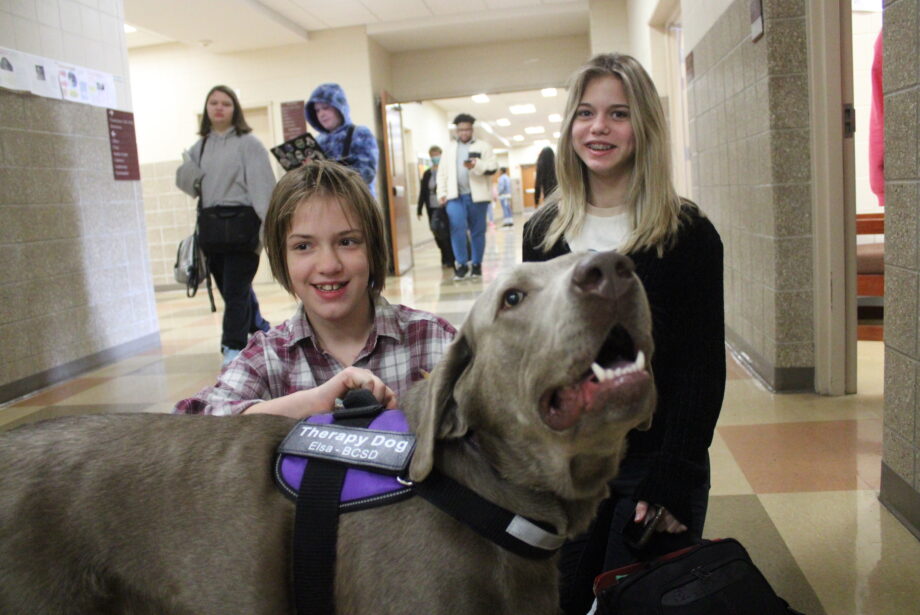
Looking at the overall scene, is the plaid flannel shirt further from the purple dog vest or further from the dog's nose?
the dog's nose

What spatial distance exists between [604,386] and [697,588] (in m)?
0.71

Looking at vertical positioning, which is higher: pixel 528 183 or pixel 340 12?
pixel 340 12

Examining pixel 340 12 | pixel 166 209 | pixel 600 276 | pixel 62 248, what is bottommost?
pixel 600 276

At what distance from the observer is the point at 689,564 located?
1.66 meters

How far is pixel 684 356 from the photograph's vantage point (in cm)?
197

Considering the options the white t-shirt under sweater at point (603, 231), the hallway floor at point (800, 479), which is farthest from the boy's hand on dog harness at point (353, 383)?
the hallway floor at point (800, 479)

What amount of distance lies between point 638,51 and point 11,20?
7228 mm

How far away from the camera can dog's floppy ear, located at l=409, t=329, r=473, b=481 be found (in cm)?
123

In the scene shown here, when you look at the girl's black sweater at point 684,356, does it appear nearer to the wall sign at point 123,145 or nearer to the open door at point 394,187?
the wall sign at point 123,145

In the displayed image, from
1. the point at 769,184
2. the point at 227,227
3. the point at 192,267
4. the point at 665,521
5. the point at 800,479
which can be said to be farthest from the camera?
the point at 192,267

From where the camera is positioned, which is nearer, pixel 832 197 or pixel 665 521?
pixel 665 521

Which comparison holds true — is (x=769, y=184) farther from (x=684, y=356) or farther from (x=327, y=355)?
(x=327, y=355)

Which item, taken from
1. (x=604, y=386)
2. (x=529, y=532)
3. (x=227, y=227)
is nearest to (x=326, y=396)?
(x=529, y=532)

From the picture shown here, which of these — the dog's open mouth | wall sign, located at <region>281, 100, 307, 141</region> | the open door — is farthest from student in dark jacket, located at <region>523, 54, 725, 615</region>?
wall sign, located at <region>281, 100, 307, 141</region>
